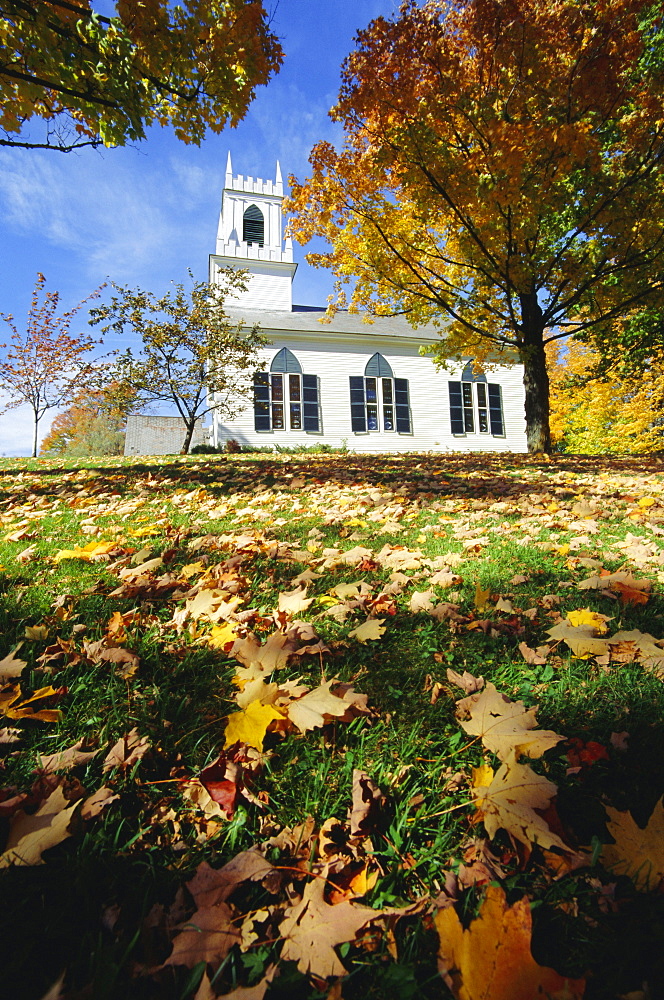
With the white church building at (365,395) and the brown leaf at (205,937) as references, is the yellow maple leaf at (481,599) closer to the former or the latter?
the brown leaf at (205,937)

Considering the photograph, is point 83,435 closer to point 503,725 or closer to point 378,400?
point 378,400

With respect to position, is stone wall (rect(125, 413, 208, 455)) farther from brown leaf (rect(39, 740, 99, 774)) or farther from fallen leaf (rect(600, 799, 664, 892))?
fallen leaf (rect(600, 799, 664, 892))

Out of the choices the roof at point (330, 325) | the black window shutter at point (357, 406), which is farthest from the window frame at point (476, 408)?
→ the black window shutter at point (357, 406)

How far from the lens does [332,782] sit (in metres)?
1.11

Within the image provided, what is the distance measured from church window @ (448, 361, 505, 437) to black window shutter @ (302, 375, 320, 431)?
5.85 m

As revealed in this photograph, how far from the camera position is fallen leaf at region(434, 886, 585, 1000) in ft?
2.27

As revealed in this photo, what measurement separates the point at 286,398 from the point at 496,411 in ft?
30.8

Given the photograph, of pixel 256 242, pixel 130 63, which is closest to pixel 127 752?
pixel 130 63

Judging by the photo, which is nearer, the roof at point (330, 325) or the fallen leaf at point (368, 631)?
the fallen leaf at point (368, 631)

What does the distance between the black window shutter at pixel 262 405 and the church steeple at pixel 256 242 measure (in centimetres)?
1002

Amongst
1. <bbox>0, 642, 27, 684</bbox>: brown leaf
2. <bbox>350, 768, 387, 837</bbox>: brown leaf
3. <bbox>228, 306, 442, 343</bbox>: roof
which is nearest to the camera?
<bbox>350, 768, 387, 837</bbox>: brown leaf

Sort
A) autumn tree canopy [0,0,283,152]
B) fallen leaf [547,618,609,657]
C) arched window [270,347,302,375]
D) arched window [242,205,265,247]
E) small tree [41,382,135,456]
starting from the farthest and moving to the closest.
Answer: small tree [41,382,135,456]
arched window [242,205,265,247]
arched window [270,347,302,375]
autumn tree canopy [0,0,283,152]
fallen leaf [547,618,609,657]

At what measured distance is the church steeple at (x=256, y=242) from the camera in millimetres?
24484

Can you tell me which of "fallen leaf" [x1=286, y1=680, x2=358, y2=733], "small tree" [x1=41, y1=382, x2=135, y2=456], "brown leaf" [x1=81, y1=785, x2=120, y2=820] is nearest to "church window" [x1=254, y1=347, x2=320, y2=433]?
"small tree" [x1=41, y1=382, x2=135, y2=456]
